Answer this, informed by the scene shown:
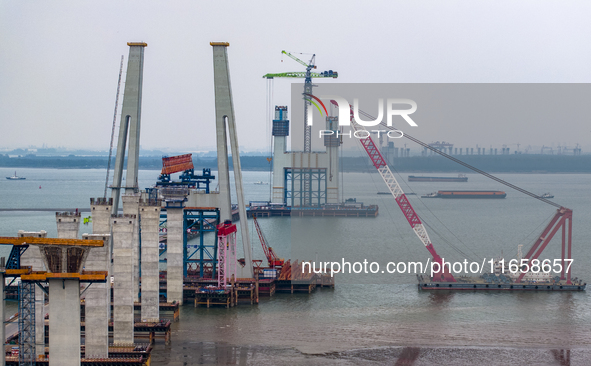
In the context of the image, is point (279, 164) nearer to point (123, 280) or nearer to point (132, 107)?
point (132, 107)

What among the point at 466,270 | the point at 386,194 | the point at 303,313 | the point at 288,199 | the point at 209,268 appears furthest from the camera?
the point at 386,194

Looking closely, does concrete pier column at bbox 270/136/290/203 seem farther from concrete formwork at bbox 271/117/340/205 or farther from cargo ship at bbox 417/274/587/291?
cargo ship at bbox 417/274/587/291

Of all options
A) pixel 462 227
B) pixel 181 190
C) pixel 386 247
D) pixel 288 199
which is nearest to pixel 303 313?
pixel 181 190

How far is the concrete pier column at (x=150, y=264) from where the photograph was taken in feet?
115

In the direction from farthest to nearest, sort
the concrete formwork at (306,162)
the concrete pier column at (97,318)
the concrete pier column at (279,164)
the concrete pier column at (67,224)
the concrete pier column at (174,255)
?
1. the concrete pier column at (279,164)
2. the concrete formwork at (306,162)
3. the concrete pier column at (174,255)
4. the concrete pier column at (67,224)
5. the concrete pier column at (97,318)

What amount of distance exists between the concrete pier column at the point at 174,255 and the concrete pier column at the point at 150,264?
4349mm

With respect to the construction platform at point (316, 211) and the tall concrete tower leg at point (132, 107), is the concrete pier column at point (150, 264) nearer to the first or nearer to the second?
the tall concrete tower leg at point (132, 107)

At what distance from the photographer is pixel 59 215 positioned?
33562 mm

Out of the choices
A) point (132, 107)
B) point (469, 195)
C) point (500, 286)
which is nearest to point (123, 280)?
point (132, 107)

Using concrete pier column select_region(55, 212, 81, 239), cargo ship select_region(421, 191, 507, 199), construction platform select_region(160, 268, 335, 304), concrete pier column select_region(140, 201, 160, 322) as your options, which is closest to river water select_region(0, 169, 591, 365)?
construction platform select_region(160, 268, 335, 304)

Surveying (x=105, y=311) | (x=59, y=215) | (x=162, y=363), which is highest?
(x=59, y=215)

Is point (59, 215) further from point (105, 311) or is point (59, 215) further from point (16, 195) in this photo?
point (16, 195)

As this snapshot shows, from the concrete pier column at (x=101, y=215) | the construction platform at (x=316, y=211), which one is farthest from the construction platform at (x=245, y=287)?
the construction platform at (x=316, y=211)

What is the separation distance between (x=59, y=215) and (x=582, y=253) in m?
49.6
